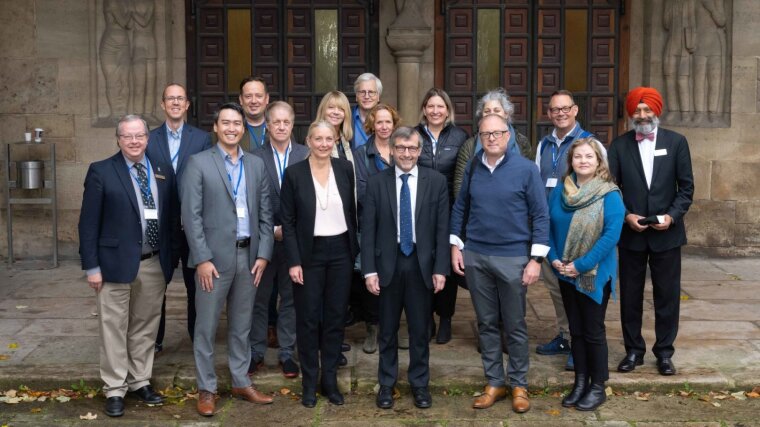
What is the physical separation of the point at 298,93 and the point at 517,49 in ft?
7.55

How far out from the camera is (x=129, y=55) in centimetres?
1051

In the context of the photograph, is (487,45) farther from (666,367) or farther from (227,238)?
(227,238)

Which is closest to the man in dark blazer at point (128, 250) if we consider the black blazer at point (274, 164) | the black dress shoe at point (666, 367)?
the black blazer at point (274, 164)

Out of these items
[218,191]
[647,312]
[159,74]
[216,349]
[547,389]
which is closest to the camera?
[218,191]

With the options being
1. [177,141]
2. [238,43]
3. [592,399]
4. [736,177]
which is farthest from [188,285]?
[736,177]

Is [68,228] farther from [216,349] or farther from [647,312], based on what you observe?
[647,312]

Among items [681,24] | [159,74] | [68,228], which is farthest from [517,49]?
[68,228]

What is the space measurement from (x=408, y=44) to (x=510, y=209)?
4.78 metres

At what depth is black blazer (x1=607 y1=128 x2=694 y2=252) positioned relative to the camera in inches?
261

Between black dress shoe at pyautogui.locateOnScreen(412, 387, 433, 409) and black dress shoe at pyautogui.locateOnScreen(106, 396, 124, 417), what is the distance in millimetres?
1735

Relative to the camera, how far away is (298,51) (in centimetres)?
1089

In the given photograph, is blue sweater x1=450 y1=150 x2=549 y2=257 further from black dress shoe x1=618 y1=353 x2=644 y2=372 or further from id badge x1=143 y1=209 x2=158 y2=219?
id badge x1=143 y1=209 x2=158 y2=219

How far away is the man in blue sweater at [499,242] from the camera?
609 centimetres

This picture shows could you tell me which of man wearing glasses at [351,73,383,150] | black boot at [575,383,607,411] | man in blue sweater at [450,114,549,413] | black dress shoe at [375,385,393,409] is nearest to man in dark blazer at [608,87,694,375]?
black boot at [575,383,607,411]
